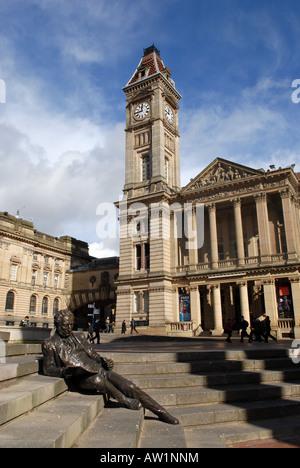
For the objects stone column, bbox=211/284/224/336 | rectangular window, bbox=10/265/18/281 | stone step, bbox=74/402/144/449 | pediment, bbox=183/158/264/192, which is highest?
pediment, bbox=183/158/264/192

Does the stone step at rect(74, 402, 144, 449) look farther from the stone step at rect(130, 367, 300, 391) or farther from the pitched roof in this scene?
the pitched roof

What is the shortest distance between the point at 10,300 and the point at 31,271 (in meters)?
5.12

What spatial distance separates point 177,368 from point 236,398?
5.15ft

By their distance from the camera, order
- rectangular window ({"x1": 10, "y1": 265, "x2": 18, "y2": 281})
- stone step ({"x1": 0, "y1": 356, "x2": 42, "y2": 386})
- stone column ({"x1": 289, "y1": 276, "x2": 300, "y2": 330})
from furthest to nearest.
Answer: rectangular window ({"x1": 10, "y1": 265, "x2": 18, "y2": 281})
stone column ({"x1": 289, "y1": 276, "x2": 300, "y2": 330})
stone step ({"x1": 0, "y1": 356, "x2": 42, "y2": 386})

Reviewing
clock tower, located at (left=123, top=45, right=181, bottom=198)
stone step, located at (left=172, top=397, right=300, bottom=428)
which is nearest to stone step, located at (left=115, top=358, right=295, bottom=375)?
stone step, located at (left=172, top=397, right=300, bottom=428)

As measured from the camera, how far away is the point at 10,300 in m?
47.7

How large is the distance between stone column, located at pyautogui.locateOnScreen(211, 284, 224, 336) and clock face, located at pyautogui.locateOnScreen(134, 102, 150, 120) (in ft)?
75.2

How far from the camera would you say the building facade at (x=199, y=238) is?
1373 inches

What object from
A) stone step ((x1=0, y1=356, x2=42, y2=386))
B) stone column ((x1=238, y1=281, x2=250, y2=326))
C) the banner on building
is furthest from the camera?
the banner on building

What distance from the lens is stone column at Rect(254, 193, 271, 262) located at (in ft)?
114

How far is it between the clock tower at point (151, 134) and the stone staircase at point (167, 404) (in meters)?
33.2
